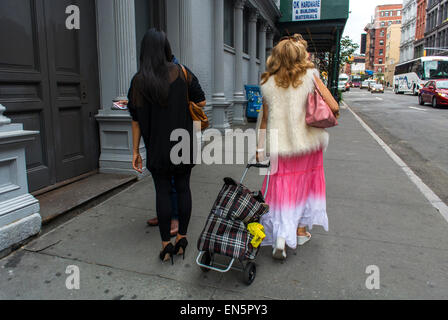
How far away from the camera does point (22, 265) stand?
10.1 feet

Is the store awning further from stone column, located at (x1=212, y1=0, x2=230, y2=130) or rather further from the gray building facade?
the gray building facade

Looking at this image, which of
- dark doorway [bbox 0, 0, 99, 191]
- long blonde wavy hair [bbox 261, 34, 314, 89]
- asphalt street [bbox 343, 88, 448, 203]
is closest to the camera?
long blonde wavy hair [bbox 261, 34, 314, 89]

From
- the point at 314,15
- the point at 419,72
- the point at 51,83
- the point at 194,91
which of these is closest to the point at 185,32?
the point at 51,83

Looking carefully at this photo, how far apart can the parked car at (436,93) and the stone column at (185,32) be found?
19.0 meters

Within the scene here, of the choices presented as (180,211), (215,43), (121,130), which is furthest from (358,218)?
(215,43)

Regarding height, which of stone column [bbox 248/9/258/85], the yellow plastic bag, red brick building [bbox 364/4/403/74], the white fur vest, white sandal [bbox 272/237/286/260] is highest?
red brick building [bbox 364/4/403/74]

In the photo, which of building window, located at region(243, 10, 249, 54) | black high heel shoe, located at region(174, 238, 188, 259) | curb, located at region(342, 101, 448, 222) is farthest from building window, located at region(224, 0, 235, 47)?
black high heel shoe, located at region(174, 238, 188, 259)

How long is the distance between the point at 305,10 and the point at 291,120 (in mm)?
16222

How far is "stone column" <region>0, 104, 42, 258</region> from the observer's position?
318 centimetres

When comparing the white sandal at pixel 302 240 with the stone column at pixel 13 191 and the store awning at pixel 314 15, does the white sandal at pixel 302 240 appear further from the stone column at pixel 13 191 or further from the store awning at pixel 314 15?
the store awning at pixel 314 15

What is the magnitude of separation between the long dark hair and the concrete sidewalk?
1427 mm

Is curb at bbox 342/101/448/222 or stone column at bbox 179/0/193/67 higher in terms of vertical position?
stone column at bbox 179/0/193/67

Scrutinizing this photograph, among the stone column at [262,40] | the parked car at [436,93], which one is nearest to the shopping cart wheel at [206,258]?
the stone column at [262,40]

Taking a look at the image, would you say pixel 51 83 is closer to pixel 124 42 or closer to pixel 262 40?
pixel 124 42
